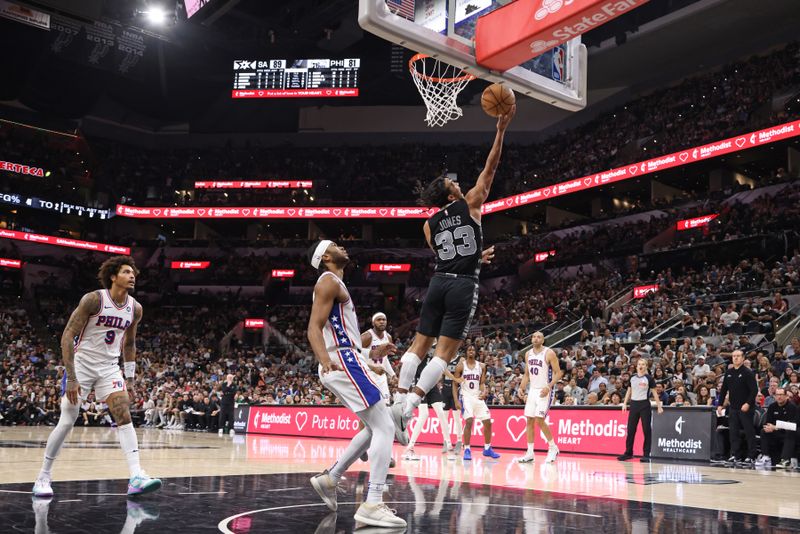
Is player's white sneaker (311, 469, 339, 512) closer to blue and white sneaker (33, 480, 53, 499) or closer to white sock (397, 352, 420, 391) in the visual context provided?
white sock (397, 352, 420, 391)

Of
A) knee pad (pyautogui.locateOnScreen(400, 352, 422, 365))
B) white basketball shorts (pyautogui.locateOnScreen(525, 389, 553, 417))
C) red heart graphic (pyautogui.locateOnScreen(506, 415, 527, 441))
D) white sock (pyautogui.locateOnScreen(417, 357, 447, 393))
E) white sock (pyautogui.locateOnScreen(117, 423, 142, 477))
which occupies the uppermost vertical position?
knee pad (pyautogui.locateOnScreen(400, 352, 422, 365))

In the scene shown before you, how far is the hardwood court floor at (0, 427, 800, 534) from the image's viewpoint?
493cm

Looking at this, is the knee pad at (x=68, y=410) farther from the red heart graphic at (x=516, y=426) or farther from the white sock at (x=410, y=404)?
the red heart graphic at (x=516, y=426)

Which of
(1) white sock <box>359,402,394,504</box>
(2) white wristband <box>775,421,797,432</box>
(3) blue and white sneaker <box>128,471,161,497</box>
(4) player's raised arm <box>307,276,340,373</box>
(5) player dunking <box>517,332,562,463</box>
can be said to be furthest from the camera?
(5) player dunking <box>517,332,562,463</box>

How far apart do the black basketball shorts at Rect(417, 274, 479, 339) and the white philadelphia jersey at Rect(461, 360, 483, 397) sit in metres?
6.48

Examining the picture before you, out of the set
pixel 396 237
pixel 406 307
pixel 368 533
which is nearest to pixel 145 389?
pixel 406 307

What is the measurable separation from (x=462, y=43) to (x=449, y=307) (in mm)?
3874

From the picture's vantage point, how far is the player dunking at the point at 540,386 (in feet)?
38.4

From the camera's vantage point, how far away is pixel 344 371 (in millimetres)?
5320

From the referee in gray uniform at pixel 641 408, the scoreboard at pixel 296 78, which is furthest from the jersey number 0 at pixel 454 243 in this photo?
the scoreboard at pixel 296 78

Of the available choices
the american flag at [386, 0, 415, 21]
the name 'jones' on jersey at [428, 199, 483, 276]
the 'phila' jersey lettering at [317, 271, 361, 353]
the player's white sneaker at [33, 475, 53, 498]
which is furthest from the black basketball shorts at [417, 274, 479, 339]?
the american flag at [386, 0, 415, 21]

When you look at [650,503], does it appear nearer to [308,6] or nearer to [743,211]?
[743,211]

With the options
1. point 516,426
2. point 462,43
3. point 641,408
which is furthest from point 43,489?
point 516,426

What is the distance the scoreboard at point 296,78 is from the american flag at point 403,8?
28.6 metres
